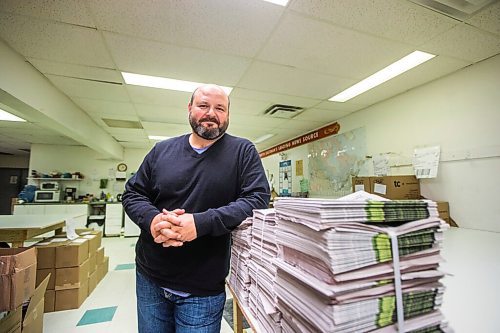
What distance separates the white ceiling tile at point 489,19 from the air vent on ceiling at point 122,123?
15.4 feet

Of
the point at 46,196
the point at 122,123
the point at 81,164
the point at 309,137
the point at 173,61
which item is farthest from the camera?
the point at 81,164

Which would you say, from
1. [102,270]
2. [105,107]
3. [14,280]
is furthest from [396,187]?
[105,107]

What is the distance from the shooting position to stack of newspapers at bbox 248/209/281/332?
2.50 ft

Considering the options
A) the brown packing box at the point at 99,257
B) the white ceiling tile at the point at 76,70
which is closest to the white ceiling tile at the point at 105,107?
the white ceiling tile at the point at 76,70

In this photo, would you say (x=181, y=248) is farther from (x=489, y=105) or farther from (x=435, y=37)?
(x=489, y=105)

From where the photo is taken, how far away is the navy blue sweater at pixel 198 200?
94 centimetres

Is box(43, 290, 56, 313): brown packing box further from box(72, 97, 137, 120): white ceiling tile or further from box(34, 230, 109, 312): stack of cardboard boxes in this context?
box(72, 97, 137, 120): white ceiling tile

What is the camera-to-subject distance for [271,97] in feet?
10.8

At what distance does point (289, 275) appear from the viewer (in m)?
0.65

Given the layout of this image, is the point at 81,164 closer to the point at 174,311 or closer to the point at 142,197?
the point at 142,197

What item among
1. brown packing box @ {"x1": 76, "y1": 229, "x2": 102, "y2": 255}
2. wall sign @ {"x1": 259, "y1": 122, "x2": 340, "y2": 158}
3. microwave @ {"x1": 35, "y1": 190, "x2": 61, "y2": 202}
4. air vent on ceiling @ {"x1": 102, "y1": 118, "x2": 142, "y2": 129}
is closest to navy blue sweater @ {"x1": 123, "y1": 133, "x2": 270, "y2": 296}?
brown packing box @ {"x1": 76, "y1": 229, "x2": 102, "y2": 255}

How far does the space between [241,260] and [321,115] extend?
3.47 meters

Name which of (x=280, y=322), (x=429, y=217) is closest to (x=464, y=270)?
(x=429, y=217)

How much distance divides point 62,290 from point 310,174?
4222mm
